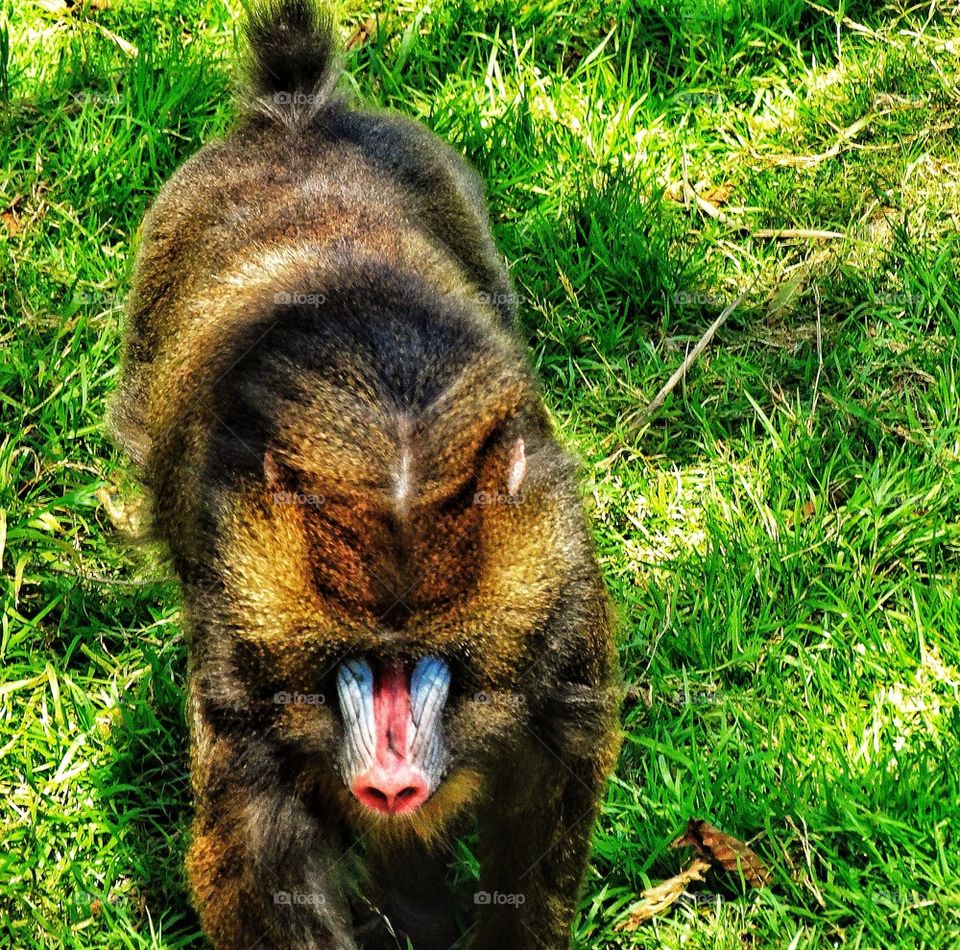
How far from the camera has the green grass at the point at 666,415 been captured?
4613mm

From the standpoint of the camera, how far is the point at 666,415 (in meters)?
5.82

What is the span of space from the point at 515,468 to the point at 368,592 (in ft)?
1.44

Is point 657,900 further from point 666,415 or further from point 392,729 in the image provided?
point 666,415

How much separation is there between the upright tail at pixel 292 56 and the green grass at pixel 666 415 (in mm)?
1084

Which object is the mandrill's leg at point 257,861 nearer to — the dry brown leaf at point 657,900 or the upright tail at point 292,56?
the dry brown leaf at point 657,900

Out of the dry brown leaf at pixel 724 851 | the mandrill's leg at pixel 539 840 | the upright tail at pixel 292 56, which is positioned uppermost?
the upright tail at pixel 292 56

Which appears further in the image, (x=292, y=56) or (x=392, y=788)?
(x=292, y=56)

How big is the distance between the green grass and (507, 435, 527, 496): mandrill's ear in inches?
61.0

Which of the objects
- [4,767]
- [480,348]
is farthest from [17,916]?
[480,348]

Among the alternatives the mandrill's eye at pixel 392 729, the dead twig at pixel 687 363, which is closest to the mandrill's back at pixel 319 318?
the mandrill's eye at pixel 392 729

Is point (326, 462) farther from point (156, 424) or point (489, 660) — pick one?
point (156, 424)

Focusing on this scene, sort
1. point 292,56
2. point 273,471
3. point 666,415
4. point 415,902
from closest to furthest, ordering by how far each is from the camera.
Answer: point 273,471 → point 415,902 → point 292,56 → point 666,415

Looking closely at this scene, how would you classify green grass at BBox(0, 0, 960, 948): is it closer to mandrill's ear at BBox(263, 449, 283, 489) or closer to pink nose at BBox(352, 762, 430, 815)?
pink nose at BBox(352, 762, 430, 815)

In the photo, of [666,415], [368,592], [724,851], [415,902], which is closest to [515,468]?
[368,592]
